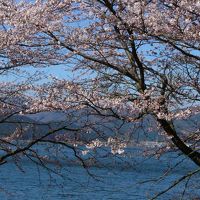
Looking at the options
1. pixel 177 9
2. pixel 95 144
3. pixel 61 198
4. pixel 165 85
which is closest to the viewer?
pixel 177 9

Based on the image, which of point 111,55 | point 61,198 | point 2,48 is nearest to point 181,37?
point 111,55

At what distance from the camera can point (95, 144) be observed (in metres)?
6.67

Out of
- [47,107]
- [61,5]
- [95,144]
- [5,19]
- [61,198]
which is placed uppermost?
[61,198]

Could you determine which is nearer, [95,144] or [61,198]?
[95,144]

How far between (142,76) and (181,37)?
43.5 inches

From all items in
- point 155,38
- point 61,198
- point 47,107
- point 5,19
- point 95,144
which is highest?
point 61,198

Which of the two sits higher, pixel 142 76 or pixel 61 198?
pixel 61 198

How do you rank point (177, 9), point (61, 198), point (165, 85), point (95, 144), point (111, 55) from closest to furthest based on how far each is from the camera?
point (177, 9), point (95, 144), point (165, 85), point (111, 55), point (61, 198)

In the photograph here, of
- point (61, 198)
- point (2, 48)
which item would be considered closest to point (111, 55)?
point (2, 48)

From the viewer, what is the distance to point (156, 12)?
6223mm

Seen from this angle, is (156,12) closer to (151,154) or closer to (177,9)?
(177,9)

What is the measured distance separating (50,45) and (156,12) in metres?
1.89

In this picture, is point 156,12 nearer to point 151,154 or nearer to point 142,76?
point 142,76

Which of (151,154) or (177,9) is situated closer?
(177,9)
